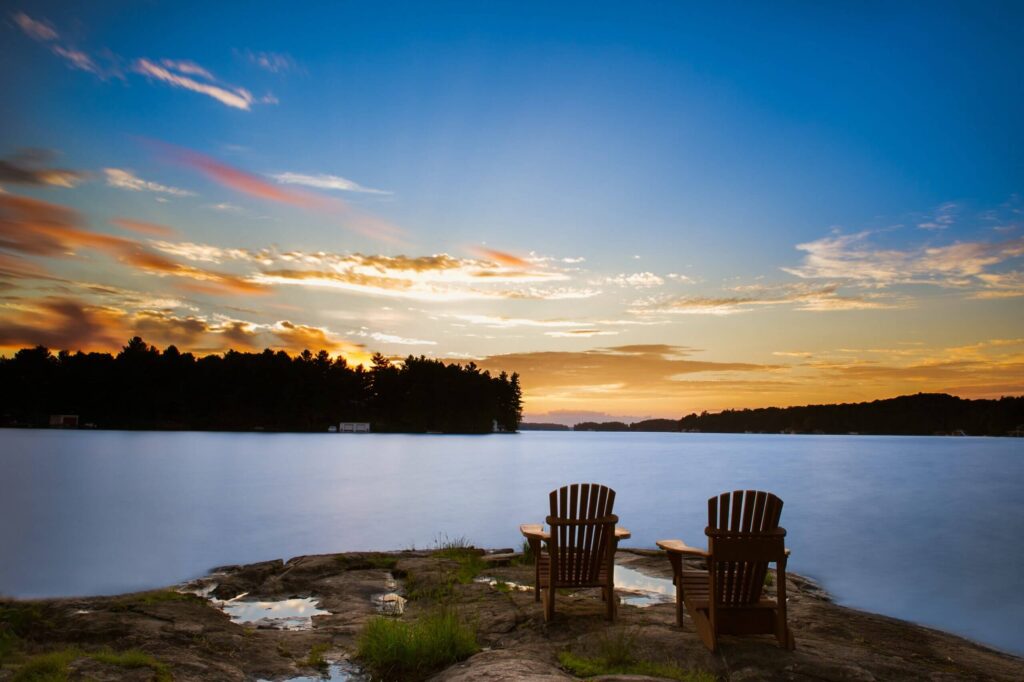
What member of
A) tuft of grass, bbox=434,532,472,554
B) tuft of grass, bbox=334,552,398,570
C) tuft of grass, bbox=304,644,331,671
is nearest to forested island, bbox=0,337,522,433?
tuft of grass, bbox=434,532,472,554

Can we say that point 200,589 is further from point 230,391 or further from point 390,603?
point 230,391

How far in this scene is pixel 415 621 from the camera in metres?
7.44

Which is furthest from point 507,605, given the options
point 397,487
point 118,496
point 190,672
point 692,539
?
point 397,487

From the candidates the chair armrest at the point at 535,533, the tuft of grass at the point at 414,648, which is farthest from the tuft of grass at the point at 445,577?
the tuft of grass at the point at 414,648

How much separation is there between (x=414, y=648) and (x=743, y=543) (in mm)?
3311

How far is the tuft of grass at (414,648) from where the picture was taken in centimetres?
614

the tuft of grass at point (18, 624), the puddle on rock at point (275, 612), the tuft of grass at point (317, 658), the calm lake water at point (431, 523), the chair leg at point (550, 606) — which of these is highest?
the chair leg at point (550, 606)

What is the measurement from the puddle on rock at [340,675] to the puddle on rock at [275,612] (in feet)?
6.06

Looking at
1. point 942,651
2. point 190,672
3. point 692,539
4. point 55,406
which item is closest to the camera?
point 190,672

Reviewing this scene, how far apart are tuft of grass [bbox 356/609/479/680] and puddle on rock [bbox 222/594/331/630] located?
81.3 inches

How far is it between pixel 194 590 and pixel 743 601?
326 inches

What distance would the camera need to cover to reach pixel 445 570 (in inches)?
420

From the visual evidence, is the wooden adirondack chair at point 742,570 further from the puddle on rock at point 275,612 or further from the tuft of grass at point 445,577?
the puddle on rock at point 275,612

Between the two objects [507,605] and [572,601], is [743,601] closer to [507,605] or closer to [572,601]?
[572,601]
